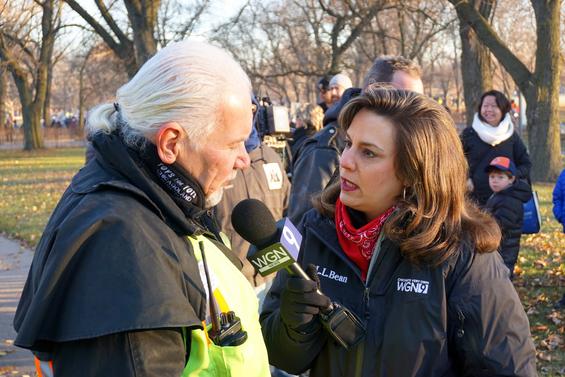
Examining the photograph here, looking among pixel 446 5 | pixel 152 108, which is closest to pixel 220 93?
pixel 152 108

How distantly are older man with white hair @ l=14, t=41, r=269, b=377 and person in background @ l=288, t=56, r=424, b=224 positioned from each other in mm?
1934

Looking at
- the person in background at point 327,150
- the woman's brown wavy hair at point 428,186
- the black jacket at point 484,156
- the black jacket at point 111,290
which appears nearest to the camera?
the black jacket at point 111,290

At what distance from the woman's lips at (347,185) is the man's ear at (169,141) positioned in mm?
930

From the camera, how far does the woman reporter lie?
229cm

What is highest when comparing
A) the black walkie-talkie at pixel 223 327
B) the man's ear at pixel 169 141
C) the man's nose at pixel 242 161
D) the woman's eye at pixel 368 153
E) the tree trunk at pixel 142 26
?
the tree trunk at pixel 142 26

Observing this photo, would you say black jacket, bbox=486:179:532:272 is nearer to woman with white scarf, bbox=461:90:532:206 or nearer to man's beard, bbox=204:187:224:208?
woman with white scarf, bbox=461:90:532:206

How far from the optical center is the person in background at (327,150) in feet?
13.1

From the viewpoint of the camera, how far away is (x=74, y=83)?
71.0 metres

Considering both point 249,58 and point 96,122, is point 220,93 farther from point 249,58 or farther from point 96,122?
point 249,58

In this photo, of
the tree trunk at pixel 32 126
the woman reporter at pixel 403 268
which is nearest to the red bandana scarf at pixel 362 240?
the woman reporter at pixel 403 268

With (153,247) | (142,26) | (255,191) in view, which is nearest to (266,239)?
(153,247)

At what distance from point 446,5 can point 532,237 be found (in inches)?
431

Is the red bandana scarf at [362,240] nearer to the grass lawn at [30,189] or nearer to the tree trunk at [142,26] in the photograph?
the grass lawn at [30,189]

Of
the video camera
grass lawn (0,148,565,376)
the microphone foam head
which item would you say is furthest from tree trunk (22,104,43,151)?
the microphone foam head
